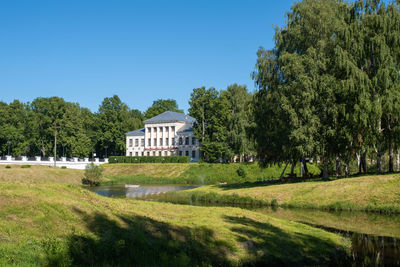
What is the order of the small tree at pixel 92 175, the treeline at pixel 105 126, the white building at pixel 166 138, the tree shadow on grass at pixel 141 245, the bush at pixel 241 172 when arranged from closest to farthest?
the tree shadow on grass at pixel 141 245 → the small tree at pixel 92 175 → the bush at pixel 241 172 → the treeline at pixel 105 126 → the white building at pixel 166 138

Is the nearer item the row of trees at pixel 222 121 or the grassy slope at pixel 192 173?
the grassy slope at pixel 192 173

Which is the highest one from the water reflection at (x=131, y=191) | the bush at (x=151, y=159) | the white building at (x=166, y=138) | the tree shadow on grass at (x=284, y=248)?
the white building at (x=166, y=138)

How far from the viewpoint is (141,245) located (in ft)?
38.6

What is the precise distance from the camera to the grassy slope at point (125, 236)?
10.3 metres

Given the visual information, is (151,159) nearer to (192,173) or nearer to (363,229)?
(192,173)

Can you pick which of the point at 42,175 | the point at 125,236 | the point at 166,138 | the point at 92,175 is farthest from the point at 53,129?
the point at 125,236

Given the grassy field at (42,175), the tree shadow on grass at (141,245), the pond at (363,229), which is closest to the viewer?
the tree shadow on grass at (141,245)

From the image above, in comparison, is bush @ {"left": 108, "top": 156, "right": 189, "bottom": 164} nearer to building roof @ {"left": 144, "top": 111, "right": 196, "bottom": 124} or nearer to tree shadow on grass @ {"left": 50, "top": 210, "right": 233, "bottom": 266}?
building roof @ {"left": 144, "top": 111, "right": 196, "bottom": 124}

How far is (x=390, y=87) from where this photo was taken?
32.6 metres

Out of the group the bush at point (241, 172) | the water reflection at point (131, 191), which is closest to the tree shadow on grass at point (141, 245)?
the water reflection at point (131, 191)

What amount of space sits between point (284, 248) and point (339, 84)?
73.7 ft

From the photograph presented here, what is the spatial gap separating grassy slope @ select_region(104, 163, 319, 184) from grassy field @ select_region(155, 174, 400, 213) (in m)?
23.6

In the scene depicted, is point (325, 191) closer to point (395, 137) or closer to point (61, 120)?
point (395, 137)

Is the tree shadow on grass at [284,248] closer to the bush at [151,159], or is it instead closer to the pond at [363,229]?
the pond at [363,229]
